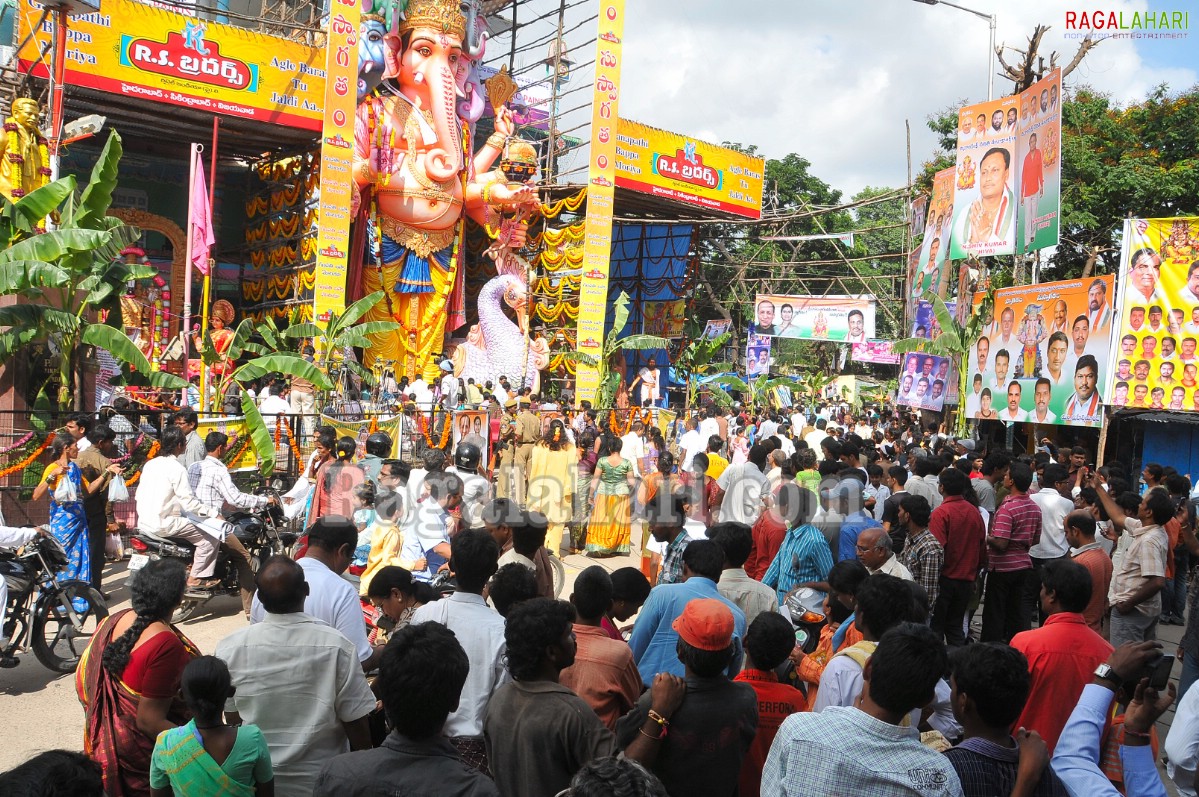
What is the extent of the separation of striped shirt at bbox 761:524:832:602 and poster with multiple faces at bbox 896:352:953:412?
38.6 ft

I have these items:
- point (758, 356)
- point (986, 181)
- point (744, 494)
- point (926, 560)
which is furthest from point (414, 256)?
point (926, 560)

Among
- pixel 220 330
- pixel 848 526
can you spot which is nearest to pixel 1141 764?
pixel 848 526

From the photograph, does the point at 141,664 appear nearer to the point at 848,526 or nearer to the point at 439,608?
the point at 439,608

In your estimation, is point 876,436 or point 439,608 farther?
point 876,436

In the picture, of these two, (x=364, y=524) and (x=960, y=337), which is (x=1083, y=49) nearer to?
(x=960, y=337)

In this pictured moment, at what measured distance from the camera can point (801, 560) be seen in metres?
5.04

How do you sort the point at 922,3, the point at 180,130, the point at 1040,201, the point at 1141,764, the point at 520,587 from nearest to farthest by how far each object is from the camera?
the point at 1141,764 < the point at 520,587 < the point at 1040,201 < the point at 922,3 < the point at 180,130

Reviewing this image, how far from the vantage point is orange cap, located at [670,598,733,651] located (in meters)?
2.72

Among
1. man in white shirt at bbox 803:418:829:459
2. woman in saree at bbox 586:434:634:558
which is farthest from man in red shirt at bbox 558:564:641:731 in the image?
man in white shirt at bbox 803:418:829:459

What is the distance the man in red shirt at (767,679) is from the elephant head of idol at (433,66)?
17515mm

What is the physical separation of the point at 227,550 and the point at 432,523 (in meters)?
1.94

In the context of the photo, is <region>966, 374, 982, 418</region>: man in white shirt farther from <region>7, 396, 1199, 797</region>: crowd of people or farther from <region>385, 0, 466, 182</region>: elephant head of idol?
<region>385, 0, 466, 182</region>: elephant head of idol

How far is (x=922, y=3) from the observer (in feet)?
45.3

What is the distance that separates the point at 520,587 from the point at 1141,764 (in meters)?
2.04
